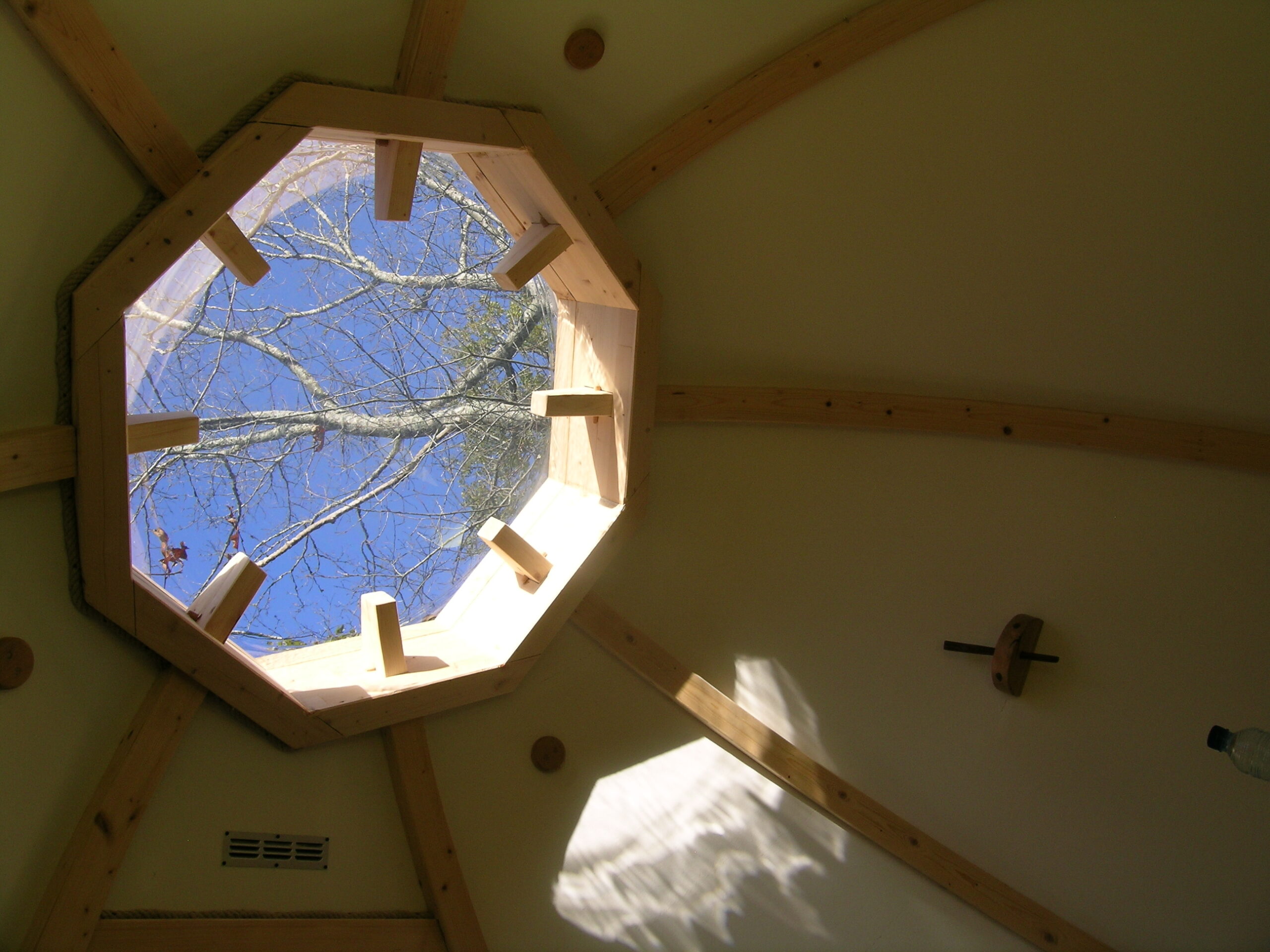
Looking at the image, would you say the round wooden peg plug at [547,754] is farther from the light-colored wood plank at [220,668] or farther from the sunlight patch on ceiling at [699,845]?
the light-colored wood plank at [220,668]

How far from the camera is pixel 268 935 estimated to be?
7.89 ft

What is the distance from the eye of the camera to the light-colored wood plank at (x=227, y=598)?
2285 mm

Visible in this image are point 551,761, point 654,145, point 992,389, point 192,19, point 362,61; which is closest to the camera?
point 192,19

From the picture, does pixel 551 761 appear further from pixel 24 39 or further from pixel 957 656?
pixel 24 39

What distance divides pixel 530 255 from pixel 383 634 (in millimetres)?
1061

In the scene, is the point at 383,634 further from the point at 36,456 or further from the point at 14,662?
the point at 36,456

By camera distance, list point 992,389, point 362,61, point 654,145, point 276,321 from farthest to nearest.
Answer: point 276,321
point 992,389
point 654,145
point 362,61

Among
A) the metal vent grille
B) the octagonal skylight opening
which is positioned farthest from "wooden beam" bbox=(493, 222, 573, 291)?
the octagonal skylight opening

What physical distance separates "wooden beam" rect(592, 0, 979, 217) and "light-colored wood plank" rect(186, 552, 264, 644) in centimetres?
127

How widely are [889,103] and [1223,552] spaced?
1.79 metres

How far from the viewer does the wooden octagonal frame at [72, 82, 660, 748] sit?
1964mm

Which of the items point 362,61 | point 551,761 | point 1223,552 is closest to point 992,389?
point 1223,552

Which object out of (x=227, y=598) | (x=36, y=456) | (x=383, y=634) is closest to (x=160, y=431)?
(x=36, y=456)

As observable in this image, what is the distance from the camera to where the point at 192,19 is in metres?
1.94
